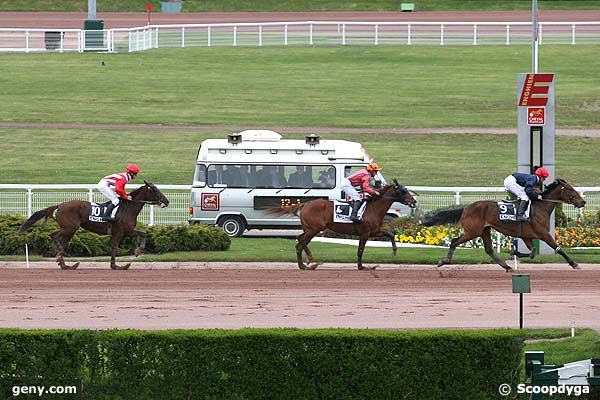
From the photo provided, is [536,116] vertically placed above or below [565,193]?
above

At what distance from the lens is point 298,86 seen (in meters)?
45.1

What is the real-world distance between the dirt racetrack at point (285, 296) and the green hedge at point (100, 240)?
714 millimetres

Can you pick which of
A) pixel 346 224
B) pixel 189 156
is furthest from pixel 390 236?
pixel 189 156

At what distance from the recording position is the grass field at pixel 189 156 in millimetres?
33156

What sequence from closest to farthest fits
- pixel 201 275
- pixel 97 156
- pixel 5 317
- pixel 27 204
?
pixel 5 317, pixel 201 275, pixel 27 204, pixel 97 156

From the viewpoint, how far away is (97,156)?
35.7 meters

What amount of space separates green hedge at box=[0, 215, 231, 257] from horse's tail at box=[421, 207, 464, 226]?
3.77m

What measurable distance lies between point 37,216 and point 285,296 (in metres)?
4.87

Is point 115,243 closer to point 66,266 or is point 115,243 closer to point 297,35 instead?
point 66,266

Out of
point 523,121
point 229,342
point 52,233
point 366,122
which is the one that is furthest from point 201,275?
point 366,122

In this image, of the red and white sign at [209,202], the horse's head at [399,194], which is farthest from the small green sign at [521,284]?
the red and white sign at [209,202]

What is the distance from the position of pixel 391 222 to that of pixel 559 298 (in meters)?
7.12

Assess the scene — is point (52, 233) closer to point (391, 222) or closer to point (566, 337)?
point (391, 222)

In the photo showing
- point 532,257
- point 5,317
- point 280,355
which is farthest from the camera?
point 532,257
